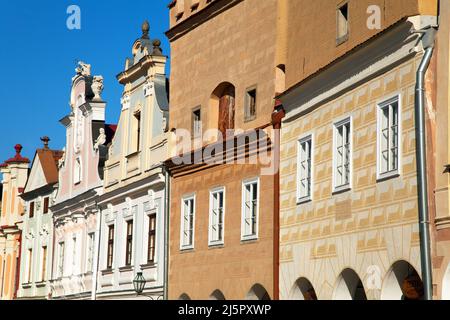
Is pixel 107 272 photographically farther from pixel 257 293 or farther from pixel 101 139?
pixel 257 293

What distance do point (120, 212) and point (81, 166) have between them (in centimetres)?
572

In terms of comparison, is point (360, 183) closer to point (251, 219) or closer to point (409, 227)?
point (409, 227)

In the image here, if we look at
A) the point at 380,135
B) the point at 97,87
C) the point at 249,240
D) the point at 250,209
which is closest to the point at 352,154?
the point at 380,135

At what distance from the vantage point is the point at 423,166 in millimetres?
18875

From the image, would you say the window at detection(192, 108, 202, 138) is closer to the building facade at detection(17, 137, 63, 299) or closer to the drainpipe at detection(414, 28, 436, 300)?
the drainpipe at detection(414, 28, 436, 300)

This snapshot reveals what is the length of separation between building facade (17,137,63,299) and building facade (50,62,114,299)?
1.39 m

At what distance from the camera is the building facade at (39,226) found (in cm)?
4622

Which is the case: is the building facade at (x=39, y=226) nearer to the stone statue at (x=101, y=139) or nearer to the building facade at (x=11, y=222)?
the building facade at (x=11, y=222)

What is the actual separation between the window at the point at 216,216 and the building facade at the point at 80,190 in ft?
32.7

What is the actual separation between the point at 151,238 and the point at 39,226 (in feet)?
49.0

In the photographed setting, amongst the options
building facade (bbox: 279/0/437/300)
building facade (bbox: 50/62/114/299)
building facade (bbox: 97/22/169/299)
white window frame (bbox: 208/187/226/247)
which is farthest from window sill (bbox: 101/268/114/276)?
building facade (bbox: 279/0/437/300)

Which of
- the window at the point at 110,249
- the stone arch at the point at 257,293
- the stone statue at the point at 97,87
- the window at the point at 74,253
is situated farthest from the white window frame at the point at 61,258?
the stone arch at the point at 257,293
